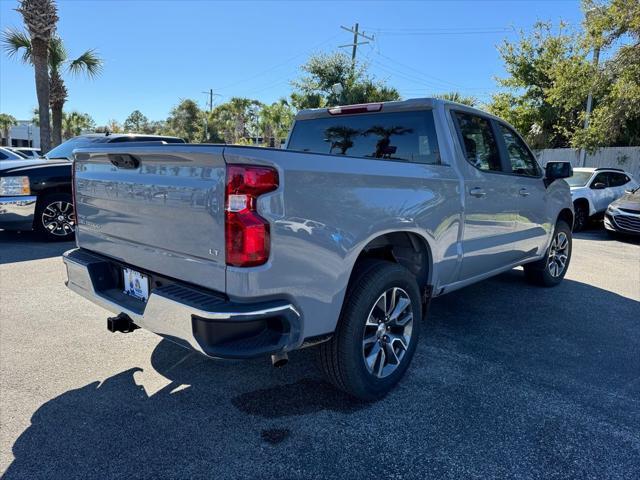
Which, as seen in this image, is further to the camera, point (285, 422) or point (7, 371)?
point (7, 371)

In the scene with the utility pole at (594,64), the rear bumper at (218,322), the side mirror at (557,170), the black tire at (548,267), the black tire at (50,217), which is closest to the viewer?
the rear bumper at (218,322)

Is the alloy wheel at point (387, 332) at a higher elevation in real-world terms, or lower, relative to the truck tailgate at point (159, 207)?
lower

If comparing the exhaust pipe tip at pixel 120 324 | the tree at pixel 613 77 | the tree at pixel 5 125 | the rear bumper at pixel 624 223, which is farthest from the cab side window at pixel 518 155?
the tree at pixel 5 125

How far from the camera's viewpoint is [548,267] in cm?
554

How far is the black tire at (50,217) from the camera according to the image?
280 inches

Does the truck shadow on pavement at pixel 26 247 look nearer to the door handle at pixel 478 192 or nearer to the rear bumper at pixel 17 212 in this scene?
the rear bumper at pixel 17 212

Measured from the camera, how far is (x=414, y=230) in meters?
3.00

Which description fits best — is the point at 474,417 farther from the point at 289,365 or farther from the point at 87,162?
the point at 87,162

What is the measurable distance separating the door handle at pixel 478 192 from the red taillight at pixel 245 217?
6.82 ft

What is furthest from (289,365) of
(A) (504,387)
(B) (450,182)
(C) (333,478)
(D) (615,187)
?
(D) (615,187)

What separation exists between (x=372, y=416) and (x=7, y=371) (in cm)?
250

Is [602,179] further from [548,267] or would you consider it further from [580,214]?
[548,267]

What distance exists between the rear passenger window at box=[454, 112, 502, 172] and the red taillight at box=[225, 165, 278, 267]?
2.17 m

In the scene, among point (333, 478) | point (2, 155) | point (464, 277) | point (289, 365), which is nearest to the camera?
point (333, 478)
